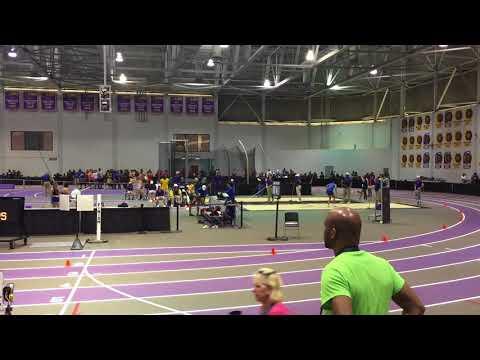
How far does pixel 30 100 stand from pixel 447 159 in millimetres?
32442

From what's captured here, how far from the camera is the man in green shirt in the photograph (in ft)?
7.96

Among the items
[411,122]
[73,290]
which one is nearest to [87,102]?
[411,122]

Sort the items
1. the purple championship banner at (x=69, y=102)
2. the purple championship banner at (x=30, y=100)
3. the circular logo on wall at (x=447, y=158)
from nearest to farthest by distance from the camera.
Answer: the circular logo on wall at (x=447, y=158) → the purple championship banner at (x=30, y=100) → the purple championship banner at (x=69, y=102)

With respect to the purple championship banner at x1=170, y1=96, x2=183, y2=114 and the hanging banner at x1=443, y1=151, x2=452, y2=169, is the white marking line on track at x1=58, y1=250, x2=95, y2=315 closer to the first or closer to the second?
the hanging banner at x1=443, y1=151, x2=452, y2=169

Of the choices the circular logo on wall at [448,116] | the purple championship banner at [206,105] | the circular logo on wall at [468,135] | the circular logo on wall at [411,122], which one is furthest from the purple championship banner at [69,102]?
the circular logo on wall at [468,135]

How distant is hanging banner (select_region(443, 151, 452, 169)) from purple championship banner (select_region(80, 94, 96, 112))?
27744 millimetres

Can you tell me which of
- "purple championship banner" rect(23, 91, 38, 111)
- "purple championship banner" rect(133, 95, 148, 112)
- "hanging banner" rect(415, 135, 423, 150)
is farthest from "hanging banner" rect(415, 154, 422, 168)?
"purple championship banner" rect(23, 91, 38, 111)

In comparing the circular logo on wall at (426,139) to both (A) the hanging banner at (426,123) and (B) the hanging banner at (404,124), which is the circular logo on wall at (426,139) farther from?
(B) the hanging banner at (404,124)

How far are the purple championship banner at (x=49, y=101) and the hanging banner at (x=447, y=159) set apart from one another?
30.6 meters

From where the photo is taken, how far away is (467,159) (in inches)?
1237

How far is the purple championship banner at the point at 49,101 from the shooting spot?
124ft
